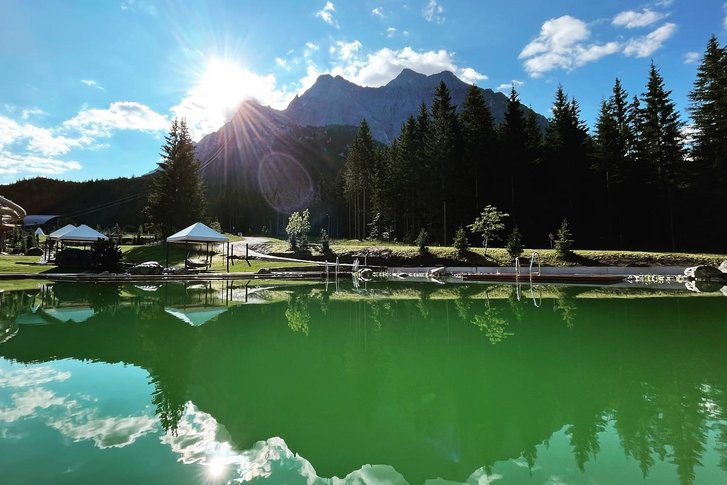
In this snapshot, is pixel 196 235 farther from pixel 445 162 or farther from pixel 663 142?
pixel 663 142

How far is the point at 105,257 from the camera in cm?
2881

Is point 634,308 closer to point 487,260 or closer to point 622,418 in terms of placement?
point 622,418

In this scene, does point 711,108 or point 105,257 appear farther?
point 711,108

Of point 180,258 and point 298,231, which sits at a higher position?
point 298,231

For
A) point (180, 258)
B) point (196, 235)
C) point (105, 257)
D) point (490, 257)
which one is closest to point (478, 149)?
point (490, 257)

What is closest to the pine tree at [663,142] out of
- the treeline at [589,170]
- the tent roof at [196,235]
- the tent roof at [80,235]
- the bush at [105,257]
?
the treeline at [589,170]

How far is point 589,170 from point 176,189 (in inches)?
1841

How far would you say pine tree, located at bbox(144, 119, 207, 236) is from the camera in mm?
42781

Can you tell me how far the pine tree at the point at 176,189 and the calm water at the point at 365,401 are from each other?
1322 inches

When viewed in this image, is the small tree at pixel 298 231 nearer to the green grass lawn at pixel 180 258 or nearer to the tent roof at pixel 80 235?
the green grass lawn at pixel 180 258

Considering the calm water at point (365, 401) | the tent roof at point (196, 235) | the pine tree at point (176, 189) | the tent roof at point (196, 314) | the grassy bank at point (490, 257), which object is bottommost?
the calm water at point (365, 401)

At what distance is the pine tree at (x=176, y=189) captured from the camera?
42.8 meters

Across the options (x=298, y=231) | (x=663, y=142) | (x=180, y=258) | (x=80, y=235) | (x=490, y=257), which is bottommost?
(x=490, y=257)

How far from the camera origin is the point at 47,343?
362 inches
